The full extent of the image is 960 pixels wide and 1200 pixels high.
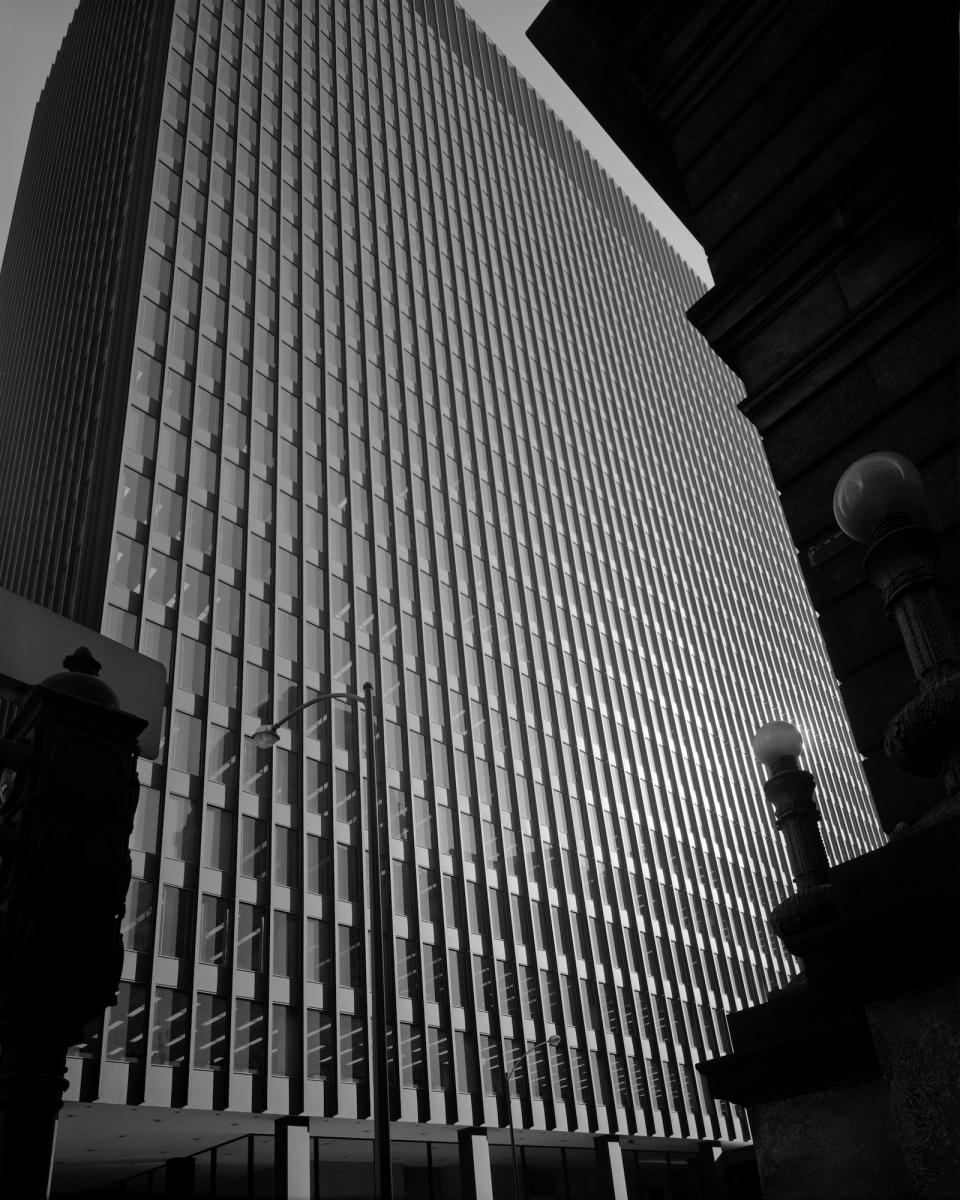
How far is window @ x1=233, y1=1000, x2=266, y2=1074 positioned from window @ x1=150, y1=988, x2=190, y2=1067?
2.06 m

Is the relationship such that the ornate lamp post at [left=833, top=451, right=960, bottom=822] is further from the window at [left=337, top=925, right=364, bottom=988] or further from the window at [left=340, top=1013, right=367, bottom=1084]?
the window at [left=337, top=925, right=364, bottom=988]

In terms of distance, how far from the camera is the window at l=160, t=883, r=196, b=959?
3338cm

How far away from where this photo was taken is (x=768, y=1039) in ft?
24.7

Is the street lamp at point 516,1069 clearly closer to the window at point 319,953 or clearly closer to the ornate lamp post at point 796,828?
the window at point 319,953

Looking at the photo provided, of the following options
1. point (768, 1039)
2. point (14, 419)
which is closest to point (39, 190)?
point (14, 419)

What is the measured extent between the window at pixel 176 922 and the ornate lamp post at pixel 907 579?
32.3m

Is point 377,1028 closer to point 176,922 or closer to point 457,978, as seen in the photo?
point 176,922

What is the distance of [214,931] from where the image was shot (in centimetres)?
3481

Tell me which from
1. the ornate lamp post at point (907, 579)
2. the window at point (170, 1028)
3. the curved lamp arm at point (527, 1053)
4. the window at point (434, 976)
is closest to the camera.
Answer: the ornate lamp post at point (907, 579)

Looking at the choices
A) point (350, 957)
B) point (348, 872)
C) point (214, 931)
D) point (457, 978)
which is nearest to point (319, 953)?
point (350, 957)

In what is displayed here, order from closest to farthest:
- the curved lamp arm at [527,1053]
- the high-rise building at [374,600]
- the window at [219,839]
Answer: the window at [219,839]
the high-rise building at [374,600]
the curved lamp arm at [527,1053]

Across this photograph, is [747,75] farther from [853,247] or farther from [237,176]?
[237,176]

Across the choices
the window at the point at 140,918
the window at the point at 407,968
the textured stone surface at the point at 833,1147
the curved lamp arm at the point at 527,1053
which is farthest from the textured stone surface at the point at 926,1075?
the curved lamp arm at the point at 527,1053

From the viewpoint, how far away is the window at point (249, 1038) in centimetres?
3338
